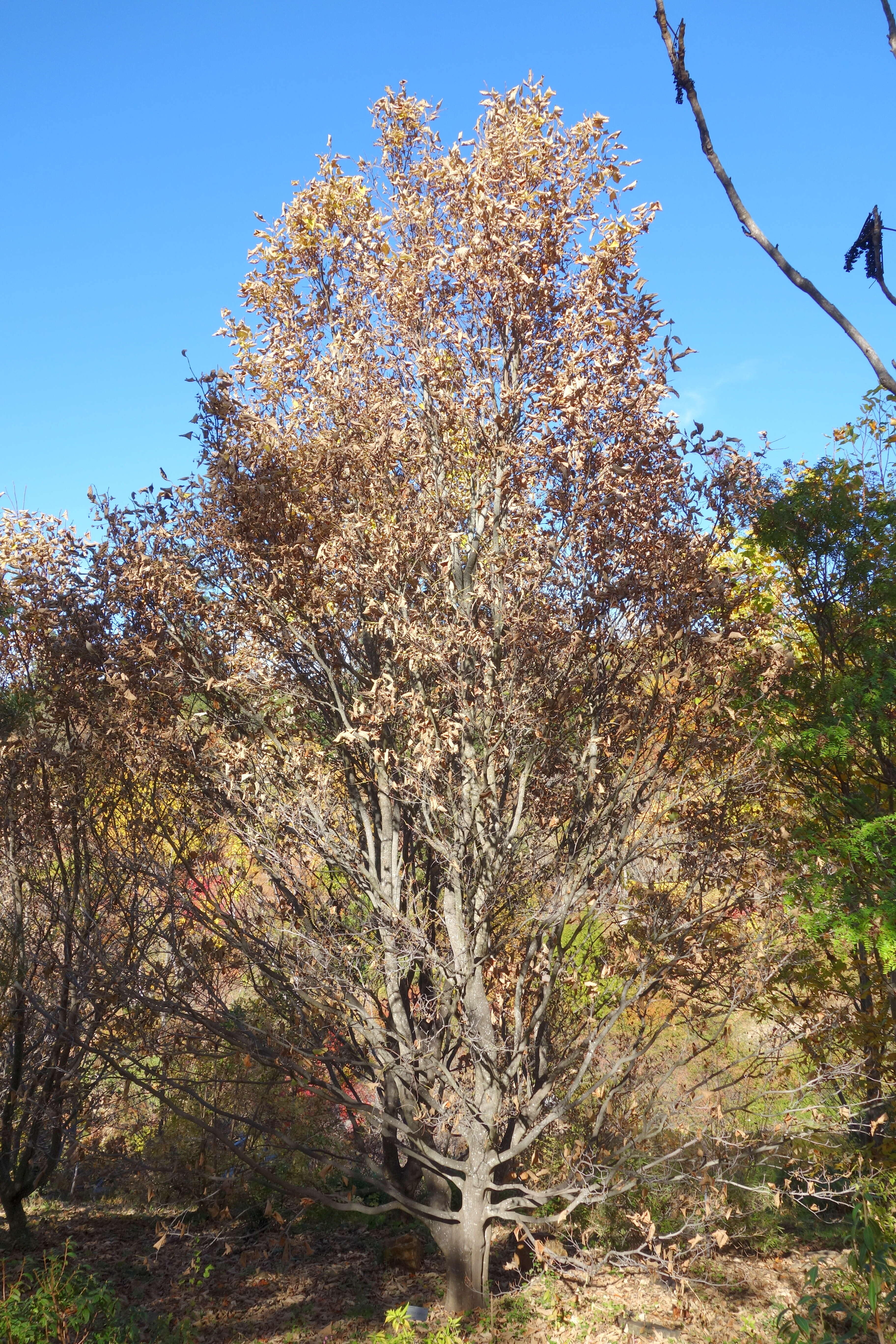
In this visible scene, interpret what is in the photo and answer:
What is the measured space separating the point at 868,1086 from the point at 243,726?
7616 mm

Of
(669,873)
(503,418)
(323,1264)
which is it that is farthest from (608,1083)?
(503,418)

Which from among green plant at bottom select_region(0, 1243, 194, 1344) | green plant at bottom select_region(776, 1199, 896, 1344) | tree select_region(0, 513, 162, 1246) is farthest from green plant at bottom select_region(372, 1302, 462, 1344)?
tree select_region(0, 513, 162, 1246)

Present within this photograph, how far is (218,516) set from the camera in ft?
26.4

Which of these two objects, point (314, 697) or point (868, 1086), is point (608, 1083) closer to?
point (868, 1086)

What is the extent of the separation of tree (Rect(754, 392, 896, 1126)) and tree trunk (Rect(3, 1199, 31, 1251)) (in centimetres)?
832

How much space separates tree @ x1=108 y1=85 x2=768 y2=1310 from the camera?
7262 mm

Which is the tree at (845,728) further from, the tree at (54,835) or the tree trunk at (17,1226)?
the tree trunk at (17,1226)

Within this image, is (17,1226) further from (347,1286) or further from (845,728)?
(845,728)

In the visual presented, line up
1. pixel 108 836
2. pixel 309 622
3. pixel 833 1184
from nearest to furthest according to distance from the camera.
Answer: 1. pixel 309 622
2. pixel 108 836
3. pixel 833 1184

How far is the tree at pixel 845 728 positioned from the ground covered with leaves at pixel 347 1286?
2.14 metres

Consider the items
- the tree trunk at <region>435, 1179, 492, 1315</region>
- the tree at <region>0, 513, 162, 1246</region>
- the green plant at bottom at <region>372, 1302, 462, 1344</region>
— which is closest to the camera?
the green plant at bottom at <region>372, 1302, 462, 1344</region>

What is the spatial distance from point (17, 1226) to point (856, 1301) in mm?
7980

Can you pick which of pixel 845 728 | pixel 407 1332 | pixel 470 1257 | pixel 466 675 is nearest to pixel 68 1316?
pixel 407 1332

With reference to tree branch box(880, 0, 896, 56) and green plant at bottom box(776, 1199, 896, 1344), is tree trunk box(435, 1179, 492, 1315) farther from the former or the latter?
tree branch box(880, 0, 896, 56)
